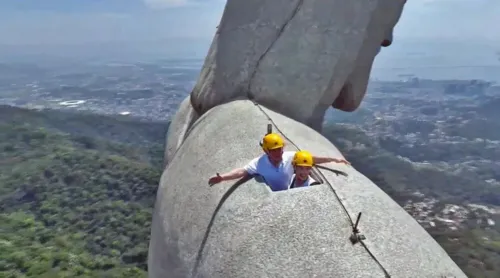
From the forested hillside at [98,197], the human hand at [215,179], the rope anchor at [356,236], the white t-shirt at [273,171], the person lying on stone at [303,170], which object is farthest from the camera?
the forested hillside at [98,197]

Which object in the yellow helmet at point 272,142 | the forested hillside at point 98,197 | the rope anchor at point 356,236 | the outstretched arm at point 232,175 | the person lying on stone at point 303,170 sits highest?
the yellow helmet at point 272,142

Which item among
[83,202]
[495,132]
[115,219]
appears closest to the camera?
[115,219]

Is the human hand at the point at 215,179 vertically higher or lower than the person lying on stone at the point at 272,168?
lower

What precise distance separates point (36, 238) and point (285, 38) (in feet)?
63.6

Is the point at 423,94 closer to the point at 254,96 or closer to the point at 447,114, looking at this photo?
the point at 447,114

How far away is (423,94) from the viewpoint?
364 feet

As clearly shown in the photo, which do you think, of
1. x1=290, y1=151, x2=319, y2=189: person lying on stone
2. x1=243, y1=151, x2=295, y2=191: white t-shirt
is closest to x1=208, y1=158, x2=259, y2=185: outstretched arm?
x1=243, y1=151, x2=295, y2=191: white t-shirt

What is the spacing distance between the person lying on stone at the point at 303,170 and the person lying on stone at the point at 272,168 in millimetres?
156

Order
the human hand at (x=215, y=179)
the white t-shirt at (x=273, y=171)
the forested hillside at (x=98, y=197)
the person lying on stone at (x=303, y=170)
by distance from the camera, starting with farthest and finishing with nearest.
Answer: the forested hillside at (x=98, y=197) < the human hand at (x=215, y=179) < the white t-shirt at (x=273, y=171) < the person lying on stone at (x=303, y=170)

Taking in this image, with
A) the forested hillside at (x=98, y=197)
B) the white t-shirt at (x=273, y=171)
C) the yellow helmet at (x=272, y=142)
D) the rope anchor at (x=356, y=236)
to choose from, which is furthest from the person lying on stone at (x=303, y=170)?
the forested hillside at (x=98, y=197)

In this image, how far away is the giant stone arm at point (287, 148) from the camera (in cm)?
405

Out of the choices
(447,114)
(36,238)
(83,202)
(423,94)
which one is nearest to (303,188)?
(36,238)

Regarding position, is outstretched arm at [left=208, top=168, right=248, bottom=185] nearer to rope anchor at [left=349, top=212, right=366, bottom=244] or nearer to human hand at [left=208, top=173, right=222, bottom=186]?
human hand at [left=208, top=173, right=222, bottom=186]

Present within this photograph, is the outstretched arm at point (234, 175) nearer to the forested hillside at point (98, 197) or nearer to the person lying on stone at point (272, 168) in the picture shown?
the person lying on stone at point (272, 168)
